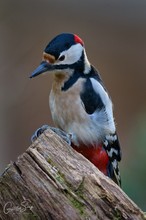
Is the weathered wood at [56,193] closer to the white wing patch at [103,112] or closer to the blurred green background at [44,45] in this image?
the white wing patch at [103,112]

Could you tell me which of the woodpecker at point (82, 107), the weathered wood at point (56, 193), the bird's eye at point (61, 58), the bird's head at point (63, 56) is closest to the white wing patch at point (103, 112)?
the woodpecker at point (82, 107)

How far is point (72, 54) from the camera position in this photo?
4.01m

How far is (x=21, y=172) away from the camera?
2.93 m

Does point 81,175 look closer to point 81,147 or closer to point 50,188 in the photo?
point 50,188

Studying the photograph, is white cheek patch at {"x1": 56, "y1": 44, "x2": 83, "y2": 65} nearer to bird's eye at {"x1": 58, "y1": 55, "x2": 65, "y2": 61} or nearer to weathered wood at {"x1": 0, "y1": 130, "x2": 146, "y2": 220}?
bird's eye at {"x1": 58, "y1": 55, "x2": 65, "y2": 61}

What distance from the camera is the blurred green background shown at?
26.9 ft

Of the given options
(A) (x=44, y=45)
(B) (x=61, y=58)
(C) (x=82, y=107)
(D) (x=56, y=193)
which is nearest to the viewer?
(D) (x=56, y=193)

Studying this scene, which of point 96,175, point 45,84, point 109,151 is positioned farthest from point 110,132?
point 45,84

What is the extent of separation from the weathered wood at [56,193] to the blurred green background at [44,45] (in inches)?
198

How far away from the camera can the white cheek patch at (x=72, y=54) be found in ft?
13.0

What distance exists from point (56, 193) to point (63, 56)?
1195 mm

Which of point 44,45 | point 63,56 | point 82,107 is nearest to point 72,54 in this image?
point 63,56

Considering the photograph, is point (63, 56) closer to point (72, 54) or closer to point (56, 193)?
point (72, 54)

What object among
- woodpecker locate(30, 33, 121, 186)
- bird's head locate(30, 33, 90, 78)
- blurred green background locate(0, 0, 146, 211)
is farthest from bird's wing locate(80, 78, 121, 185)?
blurred green background locate(0, 0, 146, 211)
